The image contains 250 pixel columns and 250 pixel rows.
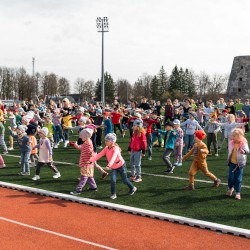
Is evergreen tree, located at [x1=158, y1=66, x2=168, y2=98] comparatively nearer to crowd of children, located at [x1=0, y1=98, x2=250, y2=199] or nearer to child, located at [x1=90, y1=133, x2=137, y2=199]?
crowd of children, located at [x1=0, y1=98, x2=250, y2=199]

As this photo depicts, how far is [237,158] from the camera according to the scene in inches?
354

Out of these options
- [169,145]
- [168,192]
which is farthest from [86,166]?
[169,145]

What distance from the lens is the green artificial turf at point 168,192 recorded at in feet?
26.8

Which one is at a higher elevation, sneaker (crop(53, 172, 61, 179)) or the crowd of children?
the crowd of children

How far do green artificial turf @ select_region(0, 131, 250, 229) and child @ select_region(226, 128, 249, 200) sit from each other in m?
0.43

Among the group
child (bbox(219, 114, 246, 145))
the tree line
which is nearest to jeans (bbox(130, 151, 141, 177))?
child (bbox(219, 114, 246, 145))

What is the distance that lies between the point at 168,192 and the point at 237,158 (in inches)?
81.2

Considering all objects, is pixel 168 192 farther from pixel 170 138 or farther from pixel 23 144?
pixel 23 144

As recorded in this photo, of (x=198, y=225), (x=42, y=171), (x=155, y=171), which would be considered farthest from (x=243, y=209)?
(x=42, y=171)

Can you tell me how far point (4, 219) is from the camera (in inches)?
313

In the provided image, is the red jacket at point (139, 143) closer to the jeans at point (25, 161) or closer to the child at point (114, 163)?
the child at point (114, 163)

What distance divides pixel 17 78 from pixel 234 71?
174 feet

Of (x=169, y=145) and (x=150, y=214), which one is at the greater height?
(x=169, y=145)

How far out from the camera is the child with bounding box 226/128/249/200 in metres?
8.94
